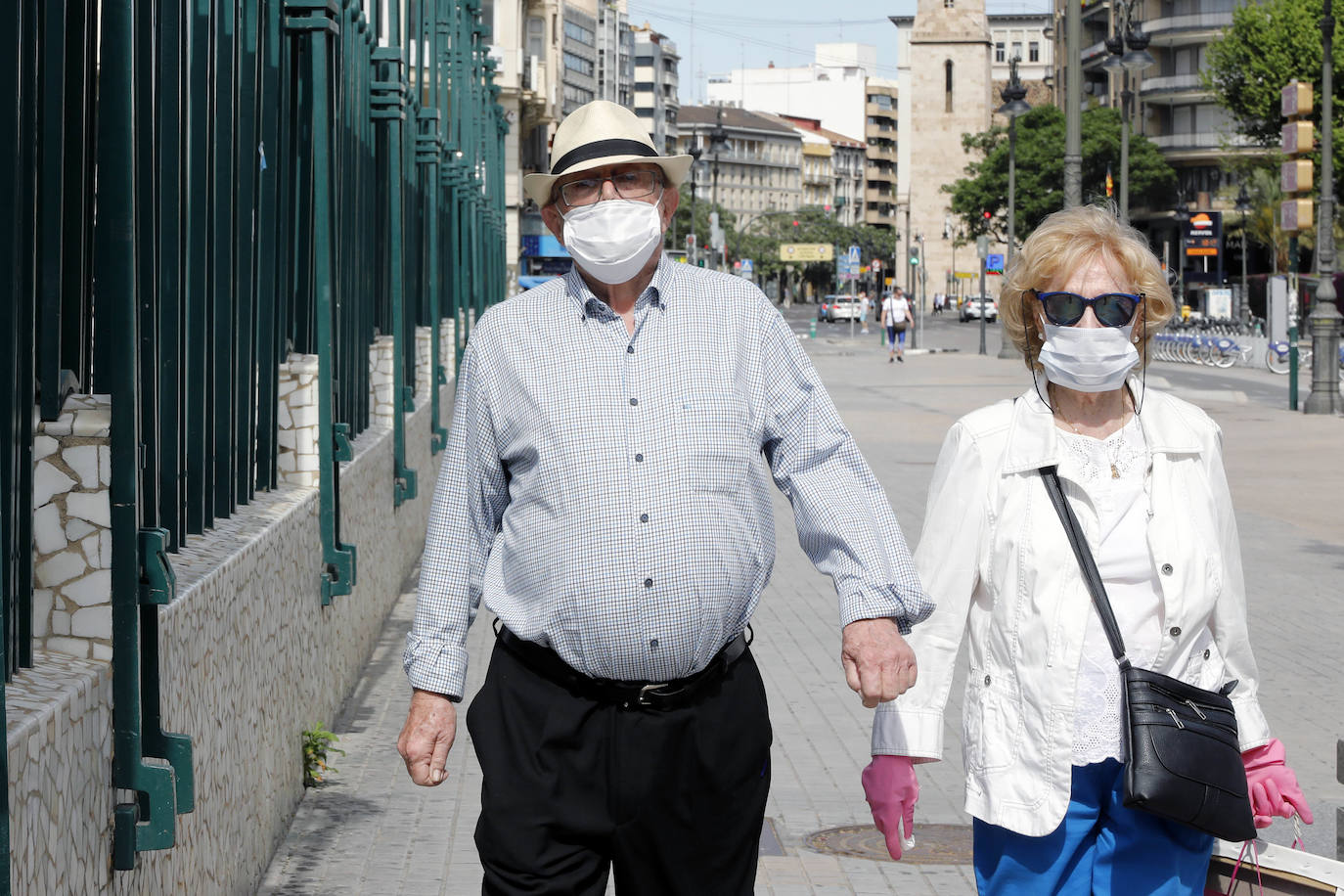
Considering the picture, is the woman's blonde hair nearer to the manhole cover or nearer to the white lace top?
the white lace top

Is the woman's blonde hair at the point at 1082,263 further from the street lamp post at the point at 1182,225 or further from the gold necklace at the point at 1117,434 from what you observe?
the street lamp post at the point at 1182,225

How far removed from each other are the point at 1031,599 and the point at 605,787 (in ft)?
2.61

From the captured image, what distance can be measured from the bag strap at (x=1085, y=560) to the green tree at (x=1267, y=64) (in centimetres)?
5723

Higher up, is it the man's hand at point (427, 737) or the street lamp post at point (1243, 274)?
the street lamp post at point (1243, 274)

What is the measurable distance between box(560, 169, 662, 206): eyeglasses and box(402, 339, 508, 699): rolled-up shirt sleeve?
348mm

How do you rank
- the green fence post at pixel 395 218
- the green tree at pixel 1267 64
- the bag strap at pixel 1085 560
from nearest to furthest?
the bag strap at pixel 1085 560 → the green fence post at pixel 395 218 → the green tree at pixel 1267 64

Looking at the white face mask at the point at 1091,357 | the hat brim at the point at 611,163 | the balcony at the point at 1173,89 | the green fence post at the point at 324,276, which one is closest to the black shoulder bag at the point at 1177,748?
the white face mask at the point at 1091,357

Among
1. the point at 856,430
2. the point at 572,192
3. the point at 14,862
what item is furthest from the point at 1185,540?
the point at 856,430

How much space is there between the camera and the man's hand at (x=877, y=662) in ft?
12.0

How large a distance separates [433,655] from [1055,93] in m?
128

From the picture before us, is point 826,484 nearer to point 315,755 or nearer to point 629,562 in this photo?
point 629,562

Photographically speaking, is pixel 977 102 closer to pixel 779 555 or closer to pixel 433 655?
pixel 779 555

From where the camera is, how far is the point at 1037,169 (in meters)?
111

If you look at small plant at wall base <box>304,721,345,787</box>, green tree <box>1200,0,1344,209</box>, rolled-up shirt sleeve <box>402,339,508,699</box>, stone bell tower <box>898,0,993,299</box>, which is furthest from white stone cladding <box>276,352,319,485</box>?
stone bell tower <box>898,0,993,299</box>
